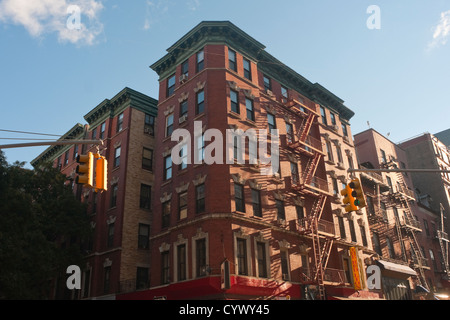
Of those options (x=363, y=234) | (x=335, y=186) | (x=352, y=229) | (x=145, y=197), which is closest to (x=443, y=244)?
(x=363, y=234)

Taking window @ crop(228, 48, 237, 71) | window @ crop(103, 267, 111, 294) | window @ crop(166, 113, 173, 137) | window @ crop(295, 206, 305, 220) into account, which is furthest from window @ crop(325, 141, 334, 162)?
window @ crop(103, 267, 111, 294)

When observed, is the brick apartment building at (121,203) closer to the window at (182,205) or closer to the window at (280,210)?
the window at (182,205)

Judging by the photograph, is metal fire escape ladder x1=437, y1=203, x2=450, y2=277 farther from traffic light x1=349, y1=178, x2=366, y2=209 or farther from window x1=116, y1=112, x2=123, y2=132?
window x1=116, y1=112, x2=123, y2=132

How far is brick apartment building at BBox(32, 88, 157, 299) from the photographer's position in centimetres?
3112

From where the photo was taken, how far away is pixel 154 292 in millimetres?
26438

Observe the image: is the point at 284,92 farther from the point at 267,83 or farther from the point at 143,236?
the point at 143,236

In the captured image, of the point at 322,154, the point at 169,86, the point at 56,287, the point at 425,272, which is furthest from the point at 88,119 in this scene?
the point at 425,272

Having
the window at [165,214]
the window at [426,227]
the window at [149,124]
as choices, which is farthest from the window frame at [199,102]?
the window at [426,227]

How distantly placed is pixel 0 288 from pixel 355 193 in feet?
74.1

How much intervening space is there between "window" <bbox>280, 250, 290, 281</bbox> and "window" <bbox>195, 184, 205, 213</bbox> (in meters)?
6.65

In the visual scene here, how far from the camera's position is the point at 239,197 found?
85.9 ft

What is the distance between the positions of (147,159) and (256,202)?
1297cm

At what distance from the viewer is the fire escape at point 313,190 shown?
2866 centimetres

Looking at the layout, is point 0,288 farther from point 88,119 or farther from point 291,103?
point 291,103
